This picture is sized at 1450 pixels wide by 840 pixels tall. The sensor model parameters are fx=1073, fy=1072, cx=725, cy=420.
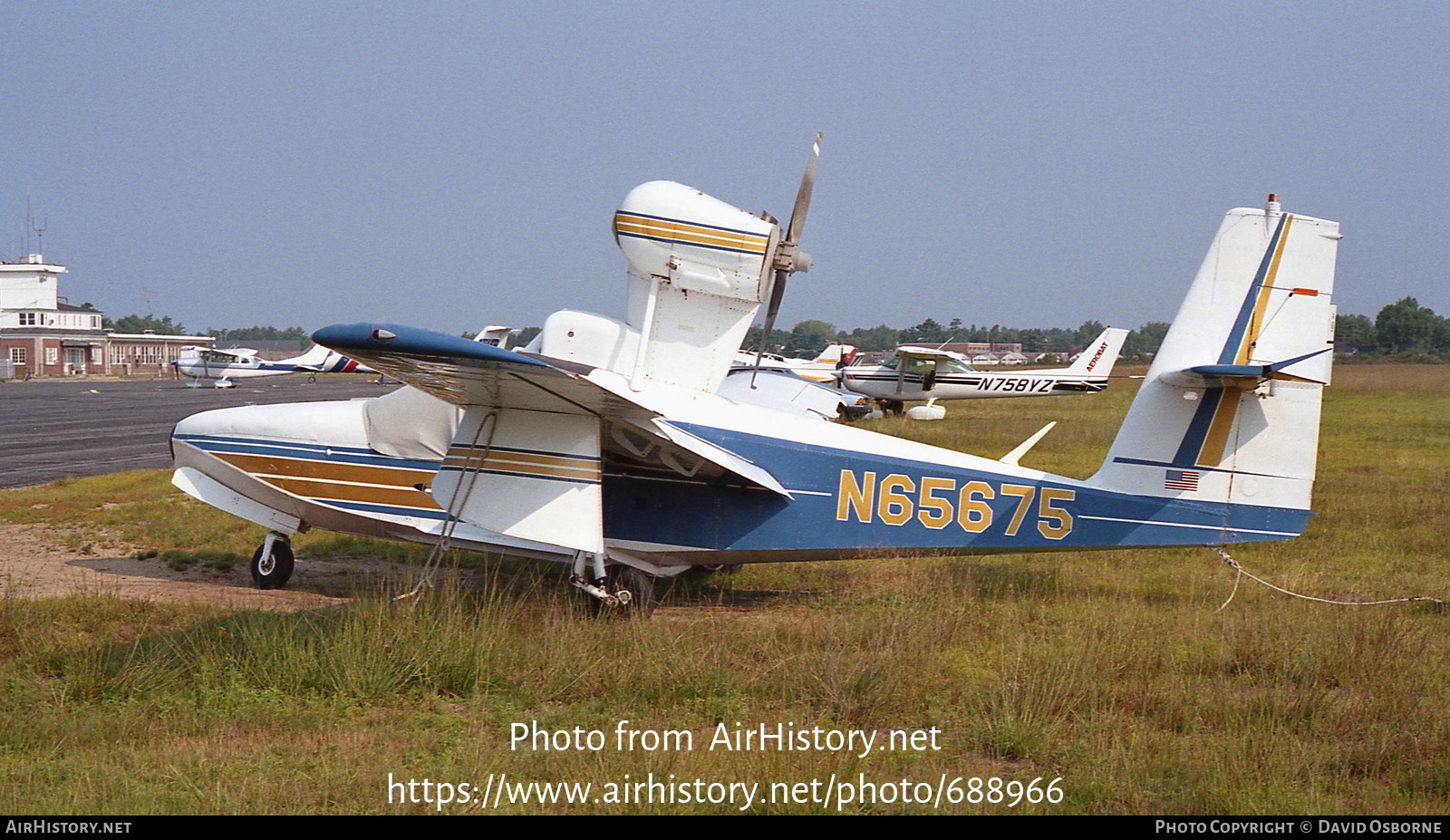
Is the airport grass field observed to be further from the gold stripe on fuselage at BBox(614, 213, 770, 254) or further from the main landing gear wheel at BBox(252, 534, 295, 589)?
the gold stripe on fuselage at BBox(614, 213, 770, 254)

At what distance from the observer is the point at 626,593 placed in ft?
26.4

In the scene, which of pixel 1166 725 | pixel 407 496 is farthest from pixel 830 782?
pixel 407 496

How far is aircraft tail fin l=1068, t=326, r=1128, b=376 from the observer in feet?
123

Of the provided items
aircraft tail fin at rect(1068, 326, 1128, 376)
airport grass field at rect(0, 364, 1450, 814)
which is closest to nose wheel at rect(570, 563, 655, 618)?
airport grass field at rect(0, 364, 1450, 814)

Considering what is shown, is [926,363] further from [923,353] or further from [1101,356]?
[1101,356]

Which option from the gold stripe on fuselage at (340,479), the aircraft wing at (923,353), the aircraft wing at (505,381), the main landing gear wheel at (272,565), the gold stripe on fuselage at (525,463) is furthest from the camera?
the aircraft wing at (923,353)

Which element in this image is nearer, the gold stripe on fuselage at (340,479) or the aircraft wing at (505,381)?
the aircraft wing at (505,381)

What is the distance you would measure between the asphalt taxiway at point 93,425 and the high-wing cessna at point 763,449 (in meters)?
12.9

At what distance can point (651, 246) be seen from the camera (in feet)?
27.7

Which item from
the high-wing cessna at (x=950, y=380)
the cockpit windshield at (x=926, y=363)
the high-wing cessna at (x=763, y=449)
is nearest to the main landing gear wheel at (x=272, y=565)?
the high-wing cessna at (x=763, y=449)

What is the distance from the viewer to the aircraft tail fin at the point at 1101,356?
37531 millimetres

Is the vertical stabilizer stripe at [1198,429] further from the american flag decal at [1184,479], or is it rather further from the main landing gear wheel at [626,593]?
the main landing gear wheel at [626,593]

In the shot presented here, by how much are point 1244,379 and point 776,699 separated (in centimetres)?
434
